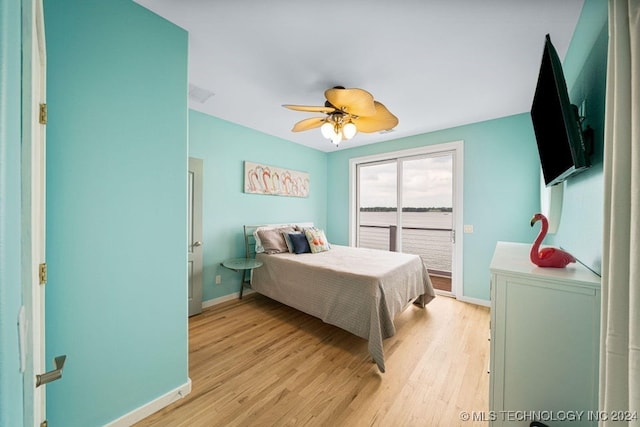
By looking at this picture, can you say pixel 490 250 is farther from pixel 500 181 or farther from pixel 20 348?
pixel 20 348

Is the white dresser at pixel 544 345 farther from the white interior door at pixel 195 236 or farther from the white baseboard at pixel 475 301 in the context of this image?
the white interior door at pixel 195 236

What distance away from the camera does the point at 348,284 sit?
225cm

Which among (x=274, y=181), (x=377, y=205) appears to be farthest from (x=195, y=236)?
(x=377, y=205)

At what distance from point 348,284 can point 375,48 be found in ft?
6.72

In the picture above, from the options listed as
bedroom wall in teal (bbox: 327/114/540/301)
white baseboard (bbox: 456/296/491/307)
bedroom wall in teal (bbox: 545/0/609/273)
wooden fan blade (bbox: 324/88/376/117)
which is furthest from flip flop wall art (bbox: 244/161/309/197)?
bedroom wall in teal (bbox: 545/0/609/273)

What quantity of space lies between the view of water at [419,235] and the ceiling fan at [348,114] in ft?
7.79

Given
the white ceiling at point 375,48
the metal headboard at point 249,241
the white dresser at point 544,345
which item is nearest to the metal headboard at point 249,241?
the metal headboard at point 249,241

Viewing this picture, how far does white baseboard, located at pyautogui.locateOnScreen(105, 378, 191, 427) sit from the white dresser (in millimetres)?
1916

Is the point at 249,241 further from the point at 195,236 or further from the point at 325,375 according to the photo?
the point at 325,375

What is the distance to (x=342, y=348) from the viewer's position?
221cm

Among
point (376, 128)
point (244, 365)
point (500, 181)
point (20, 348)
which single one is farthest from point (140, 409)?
point (500, 181)

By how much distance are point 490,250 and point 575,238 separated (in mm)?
1821

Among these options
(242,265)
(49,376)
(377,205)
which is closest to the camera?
(49,376)

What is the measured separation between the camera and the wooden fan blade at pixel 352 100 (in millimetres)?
1768
